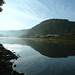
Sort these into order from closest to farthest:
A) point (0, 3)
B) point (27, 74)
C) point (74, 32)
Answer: point (27, 74)
point (0, 3)
point (74, 32)

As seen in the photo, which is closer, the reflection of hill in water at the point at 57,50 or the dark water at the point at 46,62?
the dark water at the point at 46,62

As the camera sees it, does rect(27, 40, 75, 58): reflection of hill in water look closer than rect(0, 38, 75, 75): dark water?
No

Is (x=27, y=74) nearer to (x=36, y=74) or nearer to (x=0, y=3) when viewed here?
(x=36, y=74)

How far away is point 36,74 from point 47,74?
215cm

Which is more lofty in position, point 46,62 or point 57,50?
point 57,50

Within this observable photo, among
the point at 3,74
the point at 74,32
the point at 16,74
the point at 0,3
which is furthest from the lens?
the point at 74,32

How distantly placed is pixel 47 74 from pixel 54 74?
1366mm

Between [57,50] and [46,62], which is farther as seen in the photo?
[57,50]

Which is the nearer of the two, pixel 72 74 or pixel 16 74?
pixel 16 74

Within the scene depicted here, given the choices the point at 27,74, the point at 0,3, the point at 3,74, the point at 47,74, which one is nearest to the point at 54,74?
the point at 47,74

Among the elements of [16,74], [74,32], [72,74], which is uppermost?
[74,32]

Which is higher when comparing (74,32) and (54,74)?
(74,32)

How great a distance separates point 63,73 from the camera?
2061cm

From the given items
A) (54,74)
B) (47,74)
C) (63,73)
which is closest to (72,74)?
(63,73)
